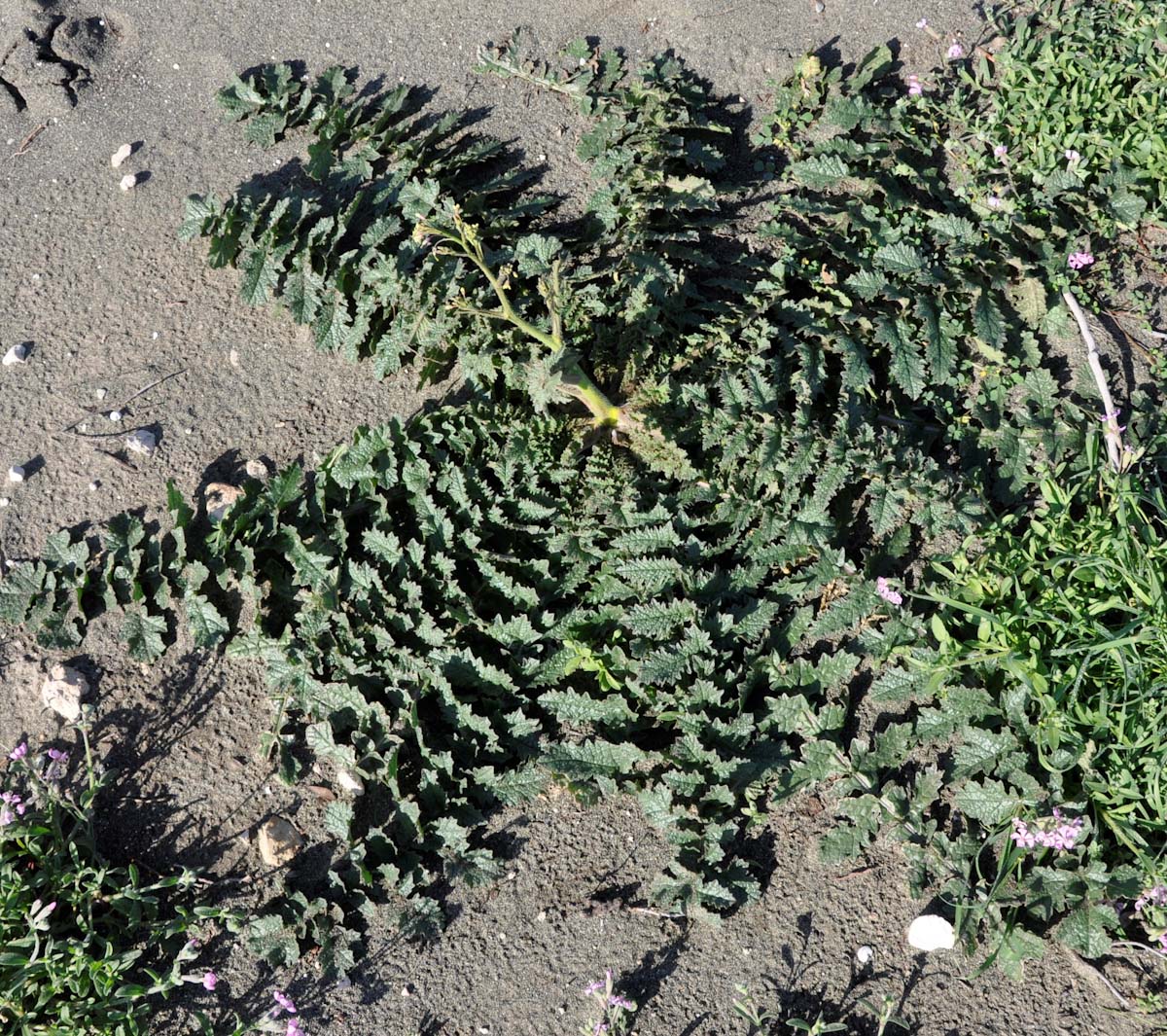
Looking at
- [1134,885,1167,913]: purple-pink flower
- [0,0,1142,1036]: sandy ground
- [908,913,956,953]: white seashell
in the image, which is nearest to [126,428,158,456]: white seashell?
A: [0,0,1142,1036]: sandy ground

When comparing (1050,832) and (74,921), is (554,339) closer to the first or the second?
(1050,832)

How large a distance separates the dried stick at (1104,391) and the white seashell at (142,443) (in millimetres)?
2882

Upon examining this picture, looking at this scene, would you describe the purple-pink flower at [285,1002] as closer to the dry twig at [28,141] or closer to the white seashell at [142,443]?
the white seashell at [142,443]

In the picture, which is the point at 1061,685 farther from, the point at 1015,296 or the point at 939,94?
the point at 939,94

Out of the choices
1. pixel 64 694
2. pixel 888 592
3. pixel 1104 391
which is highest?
pixel 1104 391

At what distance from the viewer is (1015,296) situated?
11.5ft

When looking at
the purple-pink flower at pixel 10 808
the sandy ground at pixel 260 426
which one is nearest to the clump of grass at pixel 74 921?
the purple-pink flower at pixel 10 808

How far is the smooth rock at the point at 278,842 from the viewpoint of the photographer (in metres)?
2.99

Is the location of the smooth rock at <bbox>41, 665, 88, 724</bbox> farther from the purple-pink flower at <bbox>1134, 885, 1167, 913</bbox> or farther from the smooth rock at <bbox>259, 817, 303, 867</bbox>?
the purple-pink flower at <bbox>1134, 885, 1167, 913</bbox>

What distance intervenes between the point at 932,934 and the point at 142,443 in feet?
8.93

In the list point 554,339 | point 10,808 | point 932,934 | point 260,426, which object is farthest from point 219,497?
point 932,934

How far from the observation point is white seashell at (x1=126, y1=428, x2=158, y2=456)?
11.7 feet

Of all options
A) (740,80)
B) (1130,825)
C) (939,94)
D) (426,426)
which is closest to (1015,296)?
(939,94)

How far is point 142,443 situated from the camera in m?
3.56
